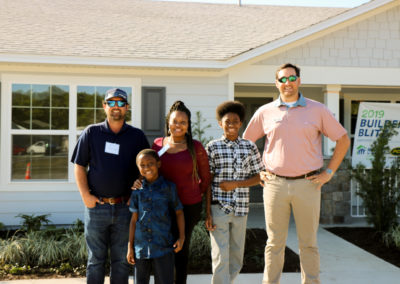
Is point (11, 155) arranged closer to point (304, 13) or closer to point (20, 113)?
point (20, 113)

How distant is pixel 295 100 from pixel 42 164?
4.59m

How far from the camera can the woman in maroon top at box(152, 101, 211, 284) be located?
2975 millimetres

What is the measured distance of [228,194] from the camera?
124 inches

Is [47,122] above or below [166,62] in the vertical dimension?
below

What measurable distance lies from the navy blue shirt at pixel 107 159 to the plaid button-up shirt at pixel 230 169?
65 cm

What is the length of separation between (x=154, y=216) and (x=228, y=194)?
638 millimetres

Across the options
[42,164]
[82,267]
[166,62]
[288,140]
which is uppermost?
[166,62]

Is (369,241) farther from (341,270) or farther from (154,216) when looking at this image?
(154,216)

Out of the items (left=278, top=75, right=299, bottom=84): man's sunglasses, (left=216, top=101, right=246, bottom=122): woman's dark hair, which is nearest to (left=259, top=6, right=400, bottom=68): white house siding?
(left=278, top=75, right=299, bottom=84): man's sunglasses

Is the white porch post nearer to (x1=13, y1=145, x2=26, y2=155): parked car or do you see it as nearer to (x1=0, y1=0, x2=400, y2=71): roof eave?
(x1=0, y1=0, x2=400, y2=71): roof eave

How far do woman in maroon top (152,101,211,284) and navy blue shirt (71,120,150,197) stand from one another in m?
0.24

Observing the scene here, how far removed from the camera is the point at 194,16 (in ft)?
30.0

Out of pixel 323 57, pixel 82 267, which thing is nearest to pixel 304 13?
pixel 323 57

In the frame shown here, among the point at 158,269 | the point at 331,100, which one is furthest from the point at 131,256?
the point at 331,100
